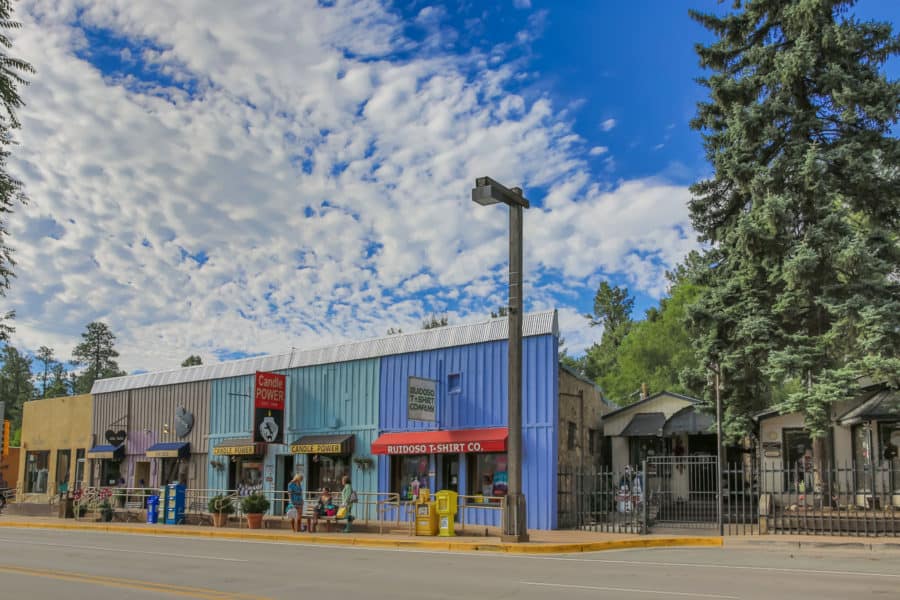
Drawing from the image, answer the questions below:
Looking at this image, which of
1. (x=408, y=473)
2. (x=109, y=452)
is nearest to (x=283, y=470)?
(x=408, y=473)

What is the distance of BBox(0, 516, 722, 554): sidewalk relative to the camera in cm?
1784

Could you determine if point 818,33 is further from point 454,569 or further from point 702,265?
point 454,569

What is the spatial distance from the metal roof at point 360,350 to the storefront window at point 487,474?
3.65 metres

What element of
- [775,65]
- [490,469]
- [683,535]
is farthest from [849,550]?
[775,65]

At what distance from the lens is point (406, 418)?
27.1 metres

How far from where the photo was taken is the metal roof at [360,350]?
980 inches

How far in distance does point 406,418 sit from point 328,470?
4391 mm

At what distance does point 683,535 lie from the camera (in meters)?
19.6

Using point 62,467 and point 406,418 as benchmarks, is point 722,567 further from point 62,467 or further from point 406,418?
point 62,467

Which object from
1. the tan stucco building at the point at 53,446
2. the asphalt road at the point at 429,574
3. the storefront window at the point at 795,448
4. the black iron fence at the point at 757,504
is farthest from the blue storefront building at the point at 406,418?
the tan stucco building at the point at 53,446

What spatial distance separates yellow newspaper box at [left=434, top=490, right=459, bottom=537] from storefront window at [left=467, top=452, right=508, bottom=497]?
4.14 m

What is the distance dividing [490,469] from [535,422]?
7.52 ft

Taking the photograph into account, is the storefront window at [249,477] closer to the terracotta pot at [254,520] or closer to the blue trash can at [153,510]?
the blue trash can at [153,510]

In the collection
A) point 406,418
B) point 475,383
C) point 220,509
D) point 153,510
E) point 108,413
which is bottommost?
point 153,510
